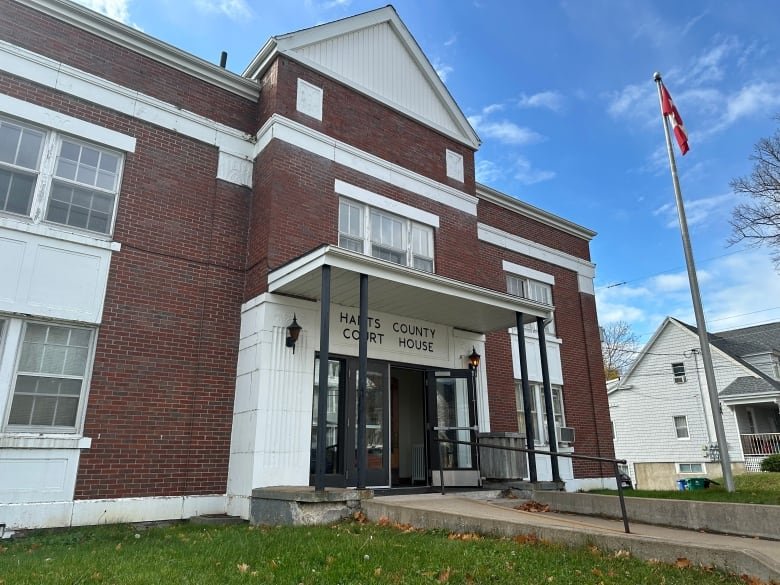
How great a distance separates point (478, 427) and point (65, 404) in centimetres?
768

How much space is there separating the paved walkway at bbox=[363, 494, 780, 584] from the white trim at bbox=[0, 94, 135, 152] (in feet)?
23.9

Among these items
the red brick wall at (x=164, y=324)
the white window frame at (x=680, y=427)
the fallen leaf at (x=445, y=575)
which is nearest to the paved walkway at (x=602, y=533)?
the fallen leaf at (x=445, y=575)

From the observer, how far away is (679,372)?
3194cm

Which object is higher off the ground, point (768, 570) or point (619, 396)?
point (619, 396)

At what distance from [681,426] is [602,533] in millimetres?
29624

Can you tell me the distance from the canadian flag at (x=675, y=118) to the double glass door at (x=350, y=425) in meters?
9.21

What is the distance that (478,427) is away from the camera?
39.0ft

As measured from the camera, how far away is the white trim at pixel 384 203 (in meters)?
11.4

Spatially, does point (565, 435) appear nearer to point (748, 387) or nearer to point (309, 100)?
point (309, 100)

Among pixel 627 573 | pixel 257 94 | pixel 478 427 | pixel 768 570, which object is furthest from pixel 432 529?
pixel 257 94

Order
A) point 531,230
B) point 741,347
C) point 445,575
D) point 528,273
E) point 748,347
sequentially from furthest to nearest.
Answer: point 741,347, point 748,347, point 531,230, point 528,273, point 445,575

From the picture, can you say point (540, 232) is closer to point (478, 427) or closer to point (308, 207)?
point (478, 427)

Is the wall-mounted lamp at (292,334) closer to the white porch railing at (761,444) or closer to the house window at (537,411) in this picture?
the house window at (537,411)

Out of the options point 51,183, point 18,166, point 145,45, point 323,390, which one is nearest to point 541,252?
point 323,390
